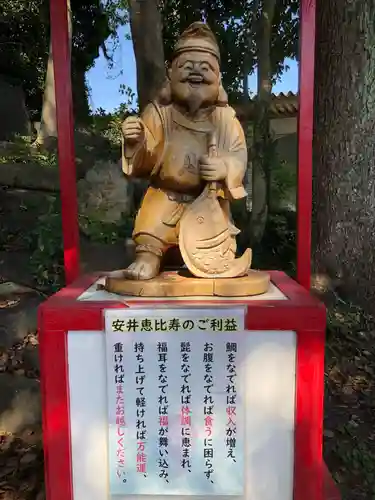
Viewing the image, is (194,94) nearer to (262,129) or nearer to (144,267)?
(144,267)

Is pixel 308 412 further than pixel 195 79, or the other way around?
pixel 195 79

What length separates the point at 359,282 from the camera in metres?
3.10

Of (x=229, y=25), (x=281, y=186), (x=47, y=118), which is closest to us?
(x=229, y=25)

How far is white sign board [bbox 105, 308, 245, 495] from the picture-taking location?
4.12 ft

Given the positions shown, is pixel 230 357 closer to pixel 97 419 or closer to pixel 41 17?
pixel 97 419

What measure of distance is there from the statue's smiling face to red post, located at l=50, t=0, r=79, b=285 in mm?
349

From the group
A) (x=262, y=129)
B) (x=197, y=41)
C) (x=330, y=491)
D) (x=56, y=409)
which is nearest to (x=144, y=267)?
(x=56, y=409)

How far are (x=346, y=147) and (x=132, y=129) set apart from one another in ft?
6.52

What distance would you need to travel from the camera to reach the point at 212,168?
4.53 feet

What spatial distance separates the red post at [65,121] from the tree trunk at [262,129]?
2.28m

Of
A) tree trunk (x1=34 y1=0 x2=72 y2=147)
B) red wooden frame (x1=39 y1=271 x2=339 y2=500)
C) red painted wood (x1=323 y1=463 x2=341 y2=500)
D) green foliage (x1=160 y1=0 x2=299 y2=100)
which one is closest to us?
red wooden frame (x1=39 y1=271 x2=339 y2=500)

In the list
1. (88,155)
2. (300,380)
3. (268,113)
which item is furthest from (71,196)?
(88,155)

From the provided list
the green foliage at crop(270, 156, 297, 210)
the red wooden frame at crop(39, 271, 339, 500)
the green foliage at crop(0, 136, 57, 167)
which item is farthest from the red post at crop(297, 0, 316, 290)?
the green foliage at crop(0, 136, 57, 167)

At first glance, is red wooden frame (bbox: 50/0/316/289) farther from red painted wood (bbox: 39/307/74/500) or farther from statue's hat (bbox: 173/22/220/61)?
red painted wood (bbox: 39/307/74/500)
